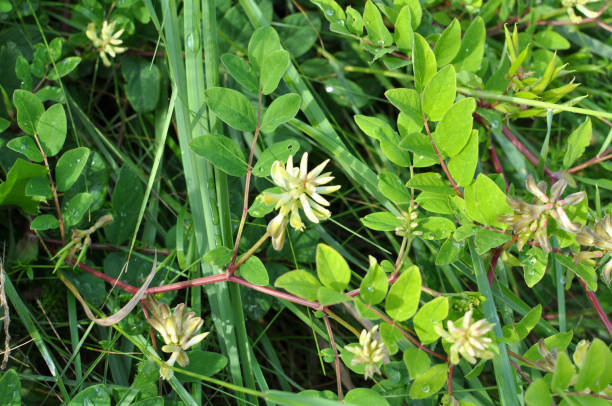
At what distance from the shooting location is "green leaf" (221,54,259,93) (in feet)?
3.76

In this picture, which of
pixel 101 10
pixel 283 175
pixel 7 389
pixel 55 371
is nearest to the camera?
pixel 283 175

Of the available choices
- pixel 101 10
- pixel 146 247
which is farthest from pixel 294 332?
pixel 101 10

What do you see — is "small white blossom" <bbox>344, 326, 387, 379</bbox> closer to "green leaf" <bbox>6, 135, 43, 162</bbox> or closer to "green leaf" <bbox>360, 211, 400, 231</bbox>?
"green leaf" <bbox>360, 211, 400, 231</bbox>

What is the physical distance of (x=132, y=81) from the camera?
1.54 meters

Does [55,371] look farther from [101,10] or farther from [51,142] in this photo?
[101,10]

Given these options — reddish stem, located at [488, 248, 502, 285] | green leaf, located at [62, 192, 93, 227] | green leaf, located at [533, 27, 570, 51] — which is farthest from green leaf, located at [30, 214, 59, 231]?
green leaf, located at [533, 27, 570, 51]

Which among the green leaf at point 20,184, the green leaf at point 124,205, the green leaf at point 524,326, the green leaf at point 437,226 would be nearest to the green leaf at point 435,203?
the green leaf at point 437,226

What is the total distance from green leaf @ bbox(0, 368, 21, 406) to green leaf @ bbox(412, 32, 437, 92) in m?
0.96

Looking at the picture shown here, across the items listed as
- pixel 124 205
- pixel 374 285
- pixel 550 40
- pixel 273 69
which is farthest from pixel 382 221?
pixel 550 40

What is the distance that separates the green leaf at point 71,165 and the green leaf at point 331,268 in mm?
608

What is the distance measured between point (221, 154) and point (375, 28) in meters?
0.46

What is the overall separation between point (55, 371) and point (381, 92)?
1180 mm

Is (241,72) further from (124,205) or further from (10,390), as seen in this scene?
(10,390)

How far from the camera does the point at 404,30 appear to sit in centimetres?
125
